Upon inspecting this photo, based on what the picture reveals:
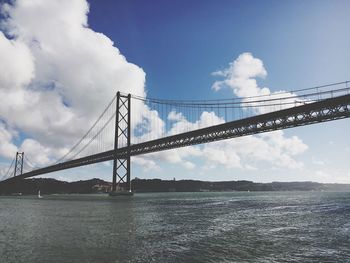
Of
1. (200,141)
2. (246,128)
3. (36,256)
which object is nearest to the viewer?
(36,256)

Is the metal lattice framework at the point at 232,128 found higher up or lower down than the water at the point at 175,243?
higher up

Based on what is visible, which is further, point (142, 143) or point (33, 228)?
point (142, 143)

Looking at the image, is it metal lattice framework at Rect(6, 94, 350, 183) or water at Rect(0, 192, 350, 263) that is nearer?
water at Rect(0, 192, 350, 263)

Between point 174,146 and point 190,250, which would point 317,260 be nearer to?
point 190,250

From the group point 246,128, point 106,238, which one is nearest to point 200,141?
point 246,128

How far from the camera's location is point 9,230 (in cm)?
1923

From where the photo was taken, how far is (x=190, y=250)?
13.0 meters

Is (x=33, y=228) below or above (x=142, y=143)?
below

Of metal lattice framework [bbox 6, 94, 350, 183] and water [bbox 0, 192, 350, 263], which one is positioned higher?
metal lattice framework [bbox 6, 94, 350, 183]

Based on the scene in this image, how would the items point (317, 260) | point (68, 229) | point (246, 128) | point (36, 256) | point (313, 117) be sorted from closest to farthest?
point (317, 260) < point (36, 256) < point (68, 229) < point (313, 117) < point (246, 128)

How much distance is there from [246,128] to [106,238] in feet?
126

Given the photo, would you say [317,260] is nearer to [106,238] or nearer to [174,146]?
[106,238]

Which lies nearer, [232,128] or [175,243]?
[175,243]

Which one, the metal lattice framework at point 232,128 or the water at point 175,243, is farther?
the metal lattice framework at point 232,128
